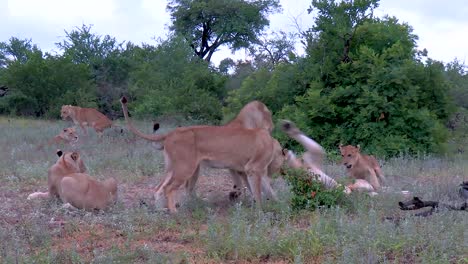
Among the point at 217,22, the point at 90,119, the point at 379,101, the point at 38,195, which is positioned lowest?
the point at 38,195

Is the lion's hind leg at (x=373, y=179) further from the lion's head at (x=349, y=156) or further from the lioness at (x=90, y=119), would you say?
the lioness at (x=90, y=119)

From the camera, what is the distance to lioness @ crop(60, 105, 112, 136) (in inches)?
815

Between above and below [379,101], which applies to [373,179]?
below

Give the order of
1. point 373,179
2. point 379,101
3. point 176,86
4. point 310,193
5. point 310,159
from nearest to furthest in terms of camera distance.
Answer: point 310,193 → point 310,159 → point 373,179 → point 379,101 → point 176,86

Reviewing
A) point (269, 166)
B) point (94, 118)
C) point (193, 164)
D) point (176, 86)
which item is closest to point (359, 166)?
point (269, 166)

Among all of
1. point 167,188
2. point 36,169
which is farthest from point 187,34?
point 167,188

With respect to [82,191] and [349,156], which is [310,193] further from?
[349,156]

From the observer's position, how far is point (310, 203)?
814 cm

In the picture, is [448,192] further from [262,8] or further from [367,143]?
[262,8]

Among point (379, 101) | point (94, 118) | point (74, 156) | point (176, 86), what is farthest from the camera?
point (176, 86)

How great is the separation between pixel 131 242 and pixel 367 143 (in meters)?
10.4

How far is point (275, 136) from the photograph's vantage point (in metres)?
16.8

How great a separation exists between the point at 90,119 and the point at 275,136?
675cm

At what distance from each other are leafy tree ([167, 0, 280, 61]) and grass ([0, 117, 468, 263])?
3215cm
